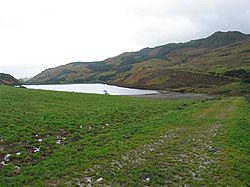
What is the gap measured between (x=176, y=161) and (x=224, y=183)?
12.3ft

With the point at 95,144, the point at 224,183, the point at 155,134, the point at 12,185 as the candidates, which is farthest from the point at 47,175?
the point at 155,134

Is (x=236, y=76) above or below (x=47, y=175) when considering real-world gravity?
above

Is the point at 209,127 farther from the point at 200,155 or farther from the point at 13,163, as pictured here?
the point at 13,163

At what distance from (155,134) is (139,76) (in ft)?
561

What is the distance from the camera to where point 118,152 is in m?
18.8

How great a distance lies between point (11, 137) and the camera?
2095cm

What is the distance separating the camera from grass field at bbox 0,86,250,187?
14.3 metres

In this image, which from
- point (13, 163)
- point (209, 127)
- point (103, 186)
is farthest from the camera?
point (209, 127)

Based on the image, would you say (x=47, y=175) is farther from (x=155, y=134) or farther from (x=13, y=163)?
(x=155, y=134)

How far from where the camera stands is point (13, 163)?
16203mm

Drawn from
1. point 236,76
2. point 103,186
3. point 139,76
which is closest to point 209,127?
point 103,186

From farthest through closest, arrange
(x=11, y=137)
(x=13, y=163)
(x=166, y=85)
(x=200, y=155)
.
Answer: (x=166, y=85) < (x=11, y=137) < (x=200, y=155) < (x=13, y=163)

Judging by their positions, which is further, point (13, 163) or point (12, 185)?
point (13, 163)

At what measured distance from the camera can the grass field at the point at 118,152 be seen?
14.3m
